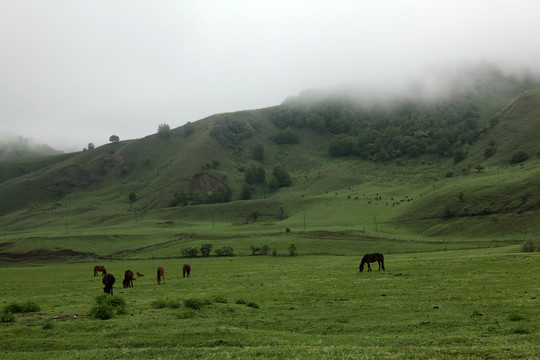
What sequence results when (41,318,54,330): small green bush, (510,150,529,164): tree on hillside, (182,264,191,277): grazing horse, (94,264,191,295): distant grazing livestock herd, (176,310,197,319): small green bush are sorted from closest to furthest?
(41,318,54,330): small green bush
(176,310,197,319): small green bush
(94,264,191,295): distant grazing livestock herd
(182,264,191,277): grazing horse
(510,150,529,164): tree on hillside

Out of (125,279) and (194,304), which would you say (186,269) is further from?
(194,304)

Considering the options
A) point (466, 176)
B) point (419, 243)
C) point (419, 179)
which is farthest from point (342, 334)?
point (419, 179)

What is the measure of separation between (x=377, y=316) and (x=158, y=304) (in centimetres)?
1198

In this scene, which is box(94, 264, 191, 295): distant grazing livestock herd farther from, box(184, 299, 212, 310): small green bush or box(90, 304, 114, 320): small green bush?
box(184, 299, 212, 310): small green bush

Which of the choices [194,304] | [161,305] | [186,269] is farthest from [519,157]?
[161,305]

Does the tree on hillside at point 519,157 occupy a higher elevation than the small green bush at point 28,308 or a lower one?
higher

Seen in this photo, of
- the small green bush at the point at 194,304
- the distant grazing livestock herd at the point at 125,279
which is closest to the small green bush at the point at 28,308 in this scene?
the distant grazing livestock herd at the point at 125,279

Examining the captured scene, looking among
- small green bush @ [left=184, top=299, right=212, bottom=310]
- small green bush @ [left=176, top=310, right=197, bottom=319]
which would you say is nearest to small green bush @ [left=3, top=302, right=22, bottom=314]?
small green bush @ [left=184, top=299, right=212, bottom=310]

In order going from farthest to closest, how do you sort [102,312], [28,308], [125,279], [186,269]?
[186,269] < [125,279] < [28,308] < [102,312]

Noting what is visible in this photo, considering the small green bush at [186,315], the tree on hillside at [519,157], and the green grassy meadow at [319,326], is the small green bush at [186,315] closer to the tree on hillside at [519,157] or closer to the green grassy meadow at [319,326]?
the green grassy meadow at [319,326]

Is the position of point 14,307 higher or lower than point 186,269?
higher

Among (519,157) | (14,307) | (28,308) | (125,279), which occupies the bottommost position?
(125,279)

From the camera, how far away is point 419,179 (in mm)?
179500

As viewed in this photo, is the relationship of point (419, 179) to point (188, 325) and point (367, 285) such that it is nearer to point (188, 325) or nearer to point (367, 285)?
point (367, 285)
